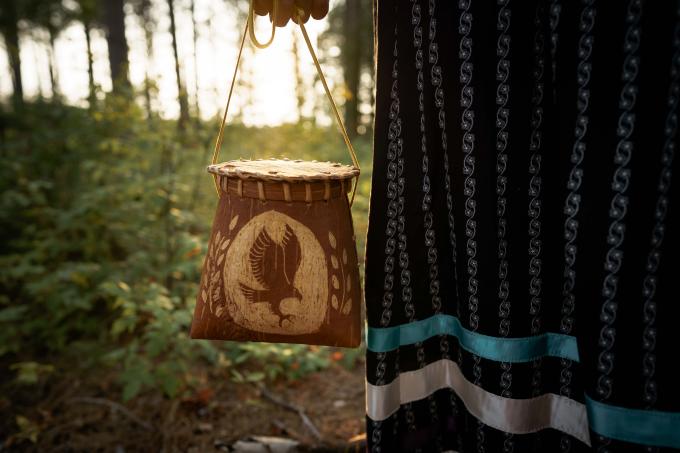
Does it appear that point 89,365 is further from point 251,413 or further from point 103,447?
point 251,413

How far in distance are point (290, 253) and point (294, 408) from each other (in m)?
1.47

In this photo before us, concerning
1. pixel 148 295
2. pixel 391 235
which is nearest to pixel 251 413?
pixel 148 295

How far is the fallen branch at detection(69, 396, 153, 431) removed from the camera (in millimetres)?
2105

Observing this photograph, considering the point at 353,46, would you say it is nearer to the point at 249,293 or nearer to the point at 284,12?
the point at 284,12

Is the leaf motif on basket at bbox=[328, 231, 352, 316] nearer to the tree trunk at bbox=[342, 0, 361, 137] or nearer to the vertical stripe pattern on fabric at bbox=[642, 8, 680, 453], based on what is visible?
the vertical stripe pattern on fabric at bbox=[642, 8, 680, 453]

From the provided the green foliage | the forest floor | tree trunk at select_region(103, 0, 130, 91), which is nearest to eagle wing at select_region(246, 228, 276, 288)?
the forest floor

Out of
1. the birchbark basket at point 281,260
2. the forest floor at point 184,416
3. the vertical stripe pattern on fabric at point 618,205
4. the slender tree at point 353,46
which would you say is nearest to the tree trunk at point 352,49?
the slender tree at point 353,46

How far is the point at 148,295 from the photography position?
228cm

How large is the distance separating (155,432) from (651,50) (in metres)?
2.33

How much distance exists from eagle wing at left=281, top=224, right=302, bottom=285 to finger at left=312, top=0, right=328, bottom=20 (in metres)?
0.53

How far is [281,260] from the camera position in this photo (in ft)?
3.49

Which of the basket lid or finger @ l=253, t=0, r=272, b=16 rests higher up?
finger @ l=253, t=0, r=272, b=16

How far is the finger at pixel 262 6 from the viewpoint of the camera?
1.08m

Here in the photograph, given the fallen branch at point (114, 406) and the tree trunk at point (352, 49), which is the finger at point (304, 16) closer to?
the fallen branch at point (114, 406)
